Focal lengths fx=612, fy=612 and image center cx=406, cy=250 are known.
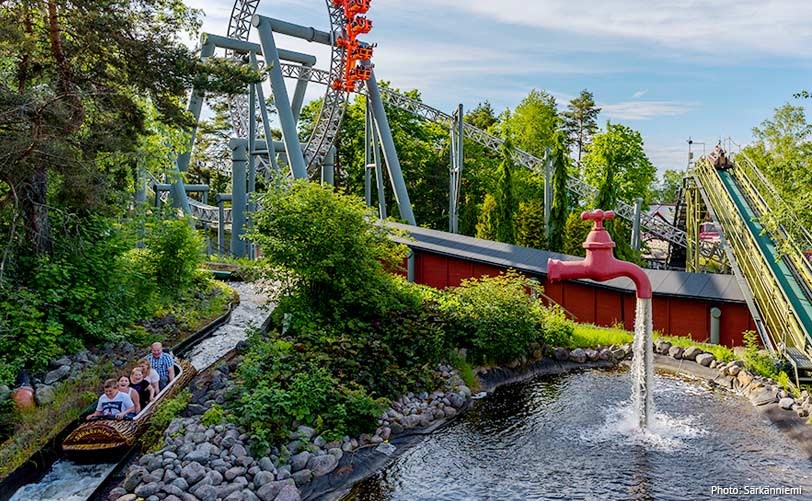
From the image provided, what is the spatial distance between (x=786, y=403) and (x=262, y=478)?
333 inches

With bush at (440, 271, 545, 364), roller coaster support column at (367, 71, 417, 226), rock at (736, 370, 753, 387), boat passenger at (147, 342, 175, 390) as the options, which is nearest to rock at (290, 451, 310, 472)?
boat passenger at (147, 342, 175, 390)

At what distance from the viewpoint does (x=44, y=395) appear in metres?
8.88

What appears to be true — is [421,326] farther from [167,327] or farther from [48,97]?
[48,97]

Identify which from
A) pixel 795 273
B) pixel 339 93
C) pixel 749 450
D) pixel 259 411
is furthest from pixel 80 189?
pixel 339 93

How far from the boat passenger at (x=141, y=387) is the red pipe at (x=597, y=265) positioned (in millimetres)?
5823

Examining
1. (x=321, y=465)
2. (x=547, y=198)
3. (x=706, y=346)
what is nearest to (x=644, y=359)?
(x=706, y=346)

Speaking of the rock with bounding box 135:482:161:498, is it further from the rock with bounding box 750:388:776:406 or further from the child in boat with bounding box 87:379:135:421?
the rock with bounding box 750:388:776:406

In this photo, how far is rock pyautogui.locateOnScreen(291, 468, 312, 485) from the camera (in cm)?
785

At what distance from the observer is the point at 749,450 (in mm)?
8789

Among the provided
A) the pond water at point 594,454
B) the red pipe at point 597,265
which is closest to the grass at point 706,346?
the pond water at point 594,454

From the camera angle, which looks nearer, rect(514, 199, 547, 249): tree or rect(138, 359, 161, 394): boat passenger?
rect(138, 359, 161, 394): boat passenger

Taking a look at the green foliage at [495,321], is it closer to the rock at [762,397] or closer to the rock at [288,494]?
the rock at [762,397]

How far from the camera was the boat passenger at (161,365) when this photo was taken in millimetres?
9383

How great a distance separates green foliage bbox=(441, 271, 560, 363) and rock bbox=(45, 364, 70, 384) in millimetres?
7112
